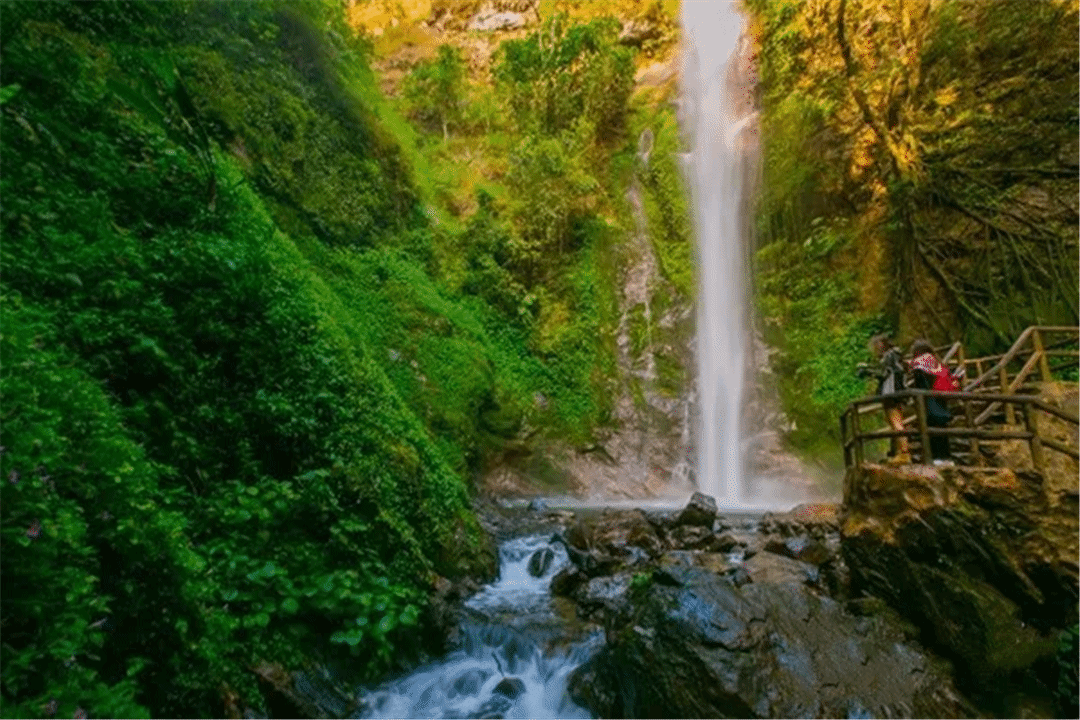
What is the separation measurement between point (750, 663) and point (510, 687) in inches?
76.2

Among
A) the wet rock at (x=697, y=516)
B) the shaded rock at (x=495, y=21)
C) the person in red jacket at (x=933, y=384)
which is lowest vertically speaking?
the wet rock at (x=697, y=516)

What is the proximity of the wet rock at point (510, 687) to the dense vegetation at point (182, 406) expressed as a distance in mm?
825

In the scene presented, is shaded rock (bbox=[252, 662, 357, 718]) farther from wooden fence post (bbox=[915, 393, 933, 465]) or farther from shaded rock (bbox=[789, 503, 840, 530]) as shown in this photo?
shaded rock (bbox=[789, 503, 840, 530])

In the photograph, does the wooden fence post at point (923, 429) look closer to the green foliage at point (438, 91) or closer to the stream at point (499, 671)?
the stream at point (499, 671)

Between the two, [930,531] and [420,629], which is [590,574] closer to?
→ [420,629]

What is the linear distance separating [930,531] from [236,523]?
215 inches

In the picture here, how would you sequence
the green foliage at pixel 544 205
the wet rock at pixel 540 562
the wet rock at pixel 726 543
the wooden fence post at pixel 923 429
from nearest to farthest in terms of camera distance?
the wooden fence post at pixel 923 429 < the wet rock at pixel 540 562 < the wet rock at pixel 726 543 < the green foliage at pixel 544 205

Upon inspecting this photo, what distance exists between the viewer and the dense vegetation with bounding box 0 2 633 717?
2273 mm

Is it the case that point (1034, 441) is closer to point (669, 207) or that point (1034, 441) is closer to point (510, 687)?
point (510, 687)

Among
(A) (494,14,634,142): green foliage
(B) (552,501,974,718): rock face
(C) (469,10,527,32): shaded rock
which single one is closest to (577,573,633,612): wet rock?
(B) (552,501,974,718): rock face

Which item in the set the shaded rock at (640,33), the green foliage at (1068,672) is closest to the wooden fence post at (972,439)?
the green foliage at (1068,672)

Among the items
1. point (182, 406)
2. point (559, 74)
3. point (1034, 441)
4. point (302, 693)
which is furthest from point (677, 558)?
point (559, 74)

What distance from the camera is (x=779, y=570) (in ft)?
20.1

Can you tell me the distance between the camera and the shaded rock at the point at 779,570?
5824 mm
